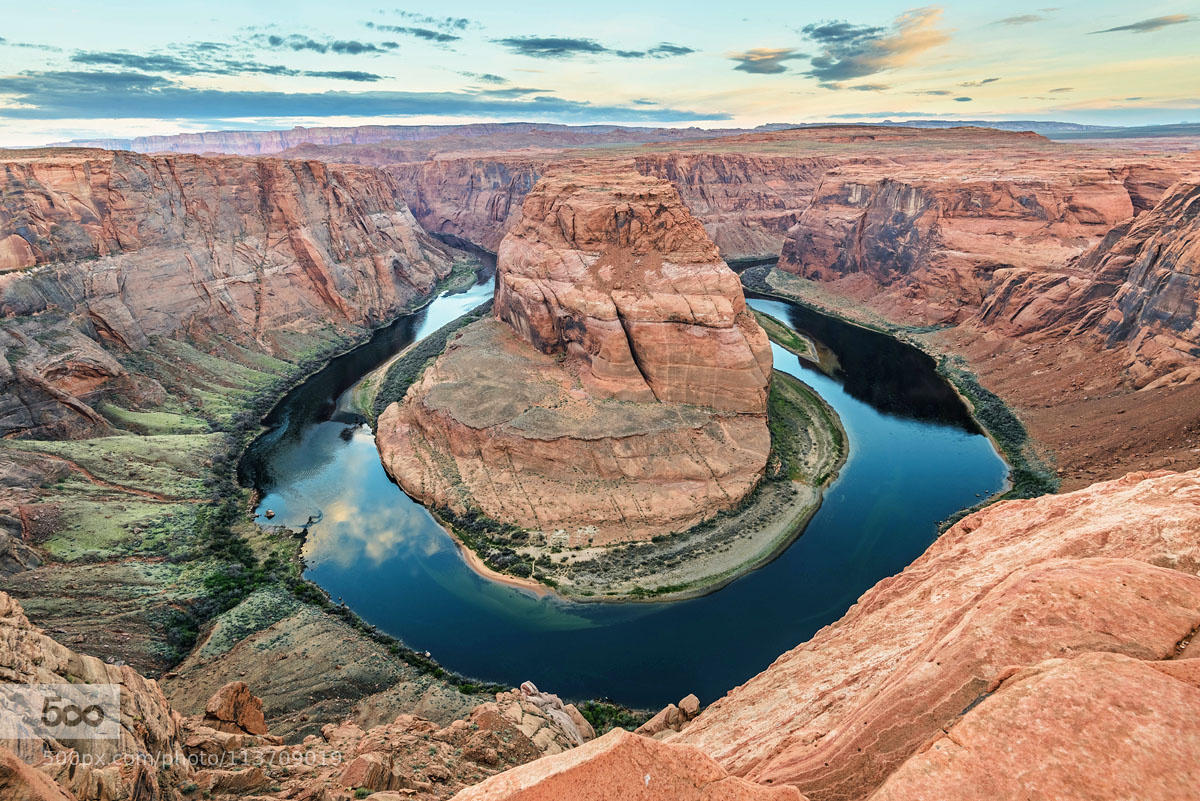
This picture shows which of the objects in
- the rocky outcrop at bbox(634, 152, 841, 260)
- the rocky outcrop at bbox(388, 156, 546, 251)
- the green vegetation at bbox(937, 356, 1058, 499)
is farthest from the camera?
the rocky outcrop at bbox(388, 156, 546, 251)

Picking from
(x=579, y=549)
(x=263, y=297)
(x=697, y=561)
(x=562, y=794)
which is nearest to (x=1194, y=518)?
(x=562, y=794)

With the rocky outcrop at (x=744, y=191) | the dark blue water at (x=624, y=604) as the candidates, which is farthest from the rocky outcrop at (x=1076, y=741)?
the rocky outcrop at (x=744, y=191)

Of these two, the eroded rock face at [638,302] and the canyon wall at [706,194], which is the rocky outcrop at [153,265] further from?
the canyon wall at [706,194]

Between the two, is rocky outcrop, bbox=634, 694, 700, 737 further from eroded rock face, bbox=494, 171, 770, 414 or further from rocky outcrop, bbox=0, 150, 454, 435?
rocky outcrop, bbox=0, 150, 454, 435

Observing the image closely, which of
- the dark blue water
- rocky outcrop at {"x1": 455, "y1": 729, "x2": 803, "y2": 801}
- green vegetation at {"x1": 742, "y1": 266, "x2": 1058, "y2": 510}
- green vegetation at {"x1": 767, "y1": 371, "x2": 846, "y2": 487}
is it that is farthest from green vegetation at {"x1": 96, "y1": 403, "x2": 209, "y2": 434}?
green vegetation at {"x1": 742, "y1": 266, "x2": 1058, "y2": 510}

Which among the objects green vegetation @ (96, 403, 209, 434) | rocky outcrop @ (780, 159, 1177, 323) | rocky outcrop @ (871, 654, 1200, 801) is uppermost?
rocky outcrop @ (780, 159, 1177, 323)

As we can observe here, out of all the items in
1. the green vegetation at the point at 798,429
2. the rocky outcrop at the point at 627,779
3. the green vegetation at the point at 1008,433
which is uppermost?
the rocky outcrop at the point at 627,779
